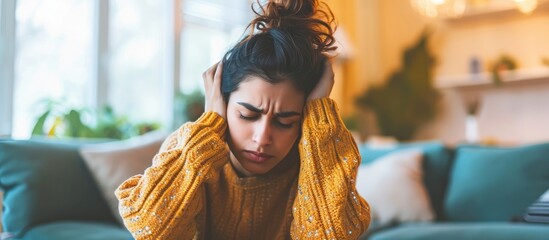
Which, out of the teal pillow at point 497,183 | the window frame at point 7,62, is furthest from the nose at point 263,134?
the window frame at point 7,62

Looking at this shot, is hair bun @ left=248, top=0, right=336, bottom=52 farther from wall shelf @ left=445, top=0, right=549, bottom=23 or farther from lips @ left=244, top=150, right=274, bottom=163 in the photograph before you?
wall shelf @ left=445, top=0, right=549, bottom=23

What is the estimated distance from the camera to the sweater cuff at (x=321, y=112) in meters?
1.23

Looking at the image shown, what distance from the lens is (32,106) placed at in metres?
3.35

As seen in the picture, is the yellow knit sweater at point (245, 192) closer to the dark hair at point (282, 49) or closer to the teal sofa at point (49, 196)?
the dark hair at point (282, 49)

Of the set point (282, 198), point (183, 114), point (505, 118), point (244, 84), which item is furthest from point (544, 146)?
point (505, 118)

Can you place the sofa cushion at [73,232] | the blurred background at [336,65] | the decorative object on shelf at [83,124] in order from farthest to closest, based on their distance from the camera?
the blurred background at [336,65], the decorative object on shelf at [83,124], the sofa cushion at [73,232]

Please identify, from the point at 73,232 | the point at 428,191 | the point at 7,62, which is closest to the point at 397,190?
the point at 428,191

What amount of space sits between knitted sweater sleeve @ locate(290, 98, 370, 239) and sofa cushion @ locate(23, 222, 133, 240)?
0.91m

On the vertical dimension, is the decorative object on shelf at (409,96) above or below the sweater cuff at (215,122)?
below

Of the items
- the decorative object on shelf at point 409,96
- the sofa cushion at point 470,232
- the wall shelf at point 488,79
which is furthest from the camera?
the decorative object on shelf at point 409,96

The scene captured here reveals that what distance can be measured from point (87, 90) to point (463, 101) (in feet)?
10.3

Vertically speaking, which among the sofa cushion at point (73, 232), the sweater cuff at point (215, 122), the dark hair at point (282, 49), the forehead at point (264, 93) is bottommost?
the sofa cushion at point (73, 232)

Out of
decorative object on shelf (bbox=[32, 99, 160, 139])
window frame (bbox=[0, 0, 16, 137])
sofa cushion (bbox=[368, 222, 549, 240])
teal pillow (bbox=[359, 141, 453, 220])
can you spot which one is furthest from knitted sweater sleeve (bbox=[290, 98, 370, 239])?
window frame (bbox=[0, 0, 16, 137])

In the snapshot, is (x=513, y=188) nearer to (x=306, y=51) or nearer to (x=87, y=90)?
(x=306, y=51)
